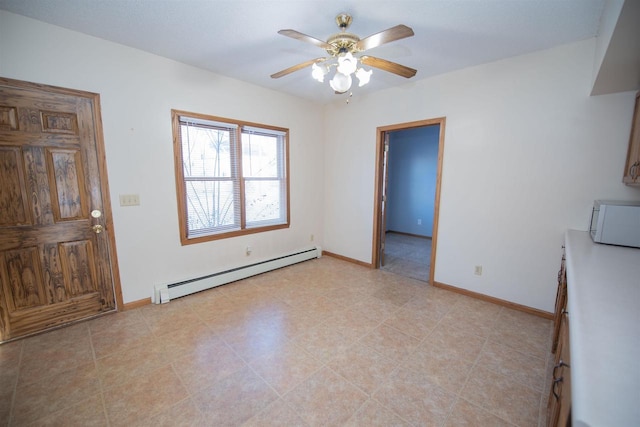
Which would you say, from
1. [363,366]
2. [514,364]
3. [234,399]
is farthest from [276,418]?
[514,364]

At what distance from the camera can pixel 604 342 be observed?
2.48 feet

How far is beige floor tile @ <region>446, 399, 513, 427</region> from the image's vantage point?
4.79 feet

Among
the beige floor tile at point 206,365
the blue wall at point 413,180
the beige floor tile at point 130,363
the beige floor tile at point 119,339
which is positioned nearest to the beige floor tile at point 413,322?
the beige floor tile at point 206,365

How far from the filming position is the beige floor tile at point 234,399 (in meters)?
1.49

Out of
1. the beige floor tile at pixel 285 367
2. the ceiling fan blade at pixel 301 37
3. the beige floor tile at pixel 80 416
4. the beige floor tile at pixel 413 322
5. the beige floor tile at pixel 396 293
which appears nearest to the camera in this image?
the beige floor tile at pixel 80 416

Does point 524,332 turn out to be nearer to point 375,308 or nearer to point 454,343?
point 454,343

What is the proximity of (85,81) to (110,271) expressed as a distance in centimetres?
177

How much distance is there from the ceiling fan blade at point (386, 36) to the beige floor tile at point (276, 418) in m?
2.33

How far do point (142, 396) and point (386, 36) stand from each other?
2.76 meters

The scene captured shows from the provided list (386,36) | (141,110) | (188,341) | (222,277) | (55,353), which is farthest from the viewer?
(222,277)

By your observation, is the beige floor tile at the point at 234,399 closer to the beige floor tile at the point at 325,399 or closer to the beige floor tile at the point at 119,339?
the beige floor tile at the point at 325,399

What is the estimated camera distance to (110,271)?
2.53m

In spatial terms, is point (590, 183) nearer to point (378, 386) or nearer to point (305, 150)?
point (378, 386)

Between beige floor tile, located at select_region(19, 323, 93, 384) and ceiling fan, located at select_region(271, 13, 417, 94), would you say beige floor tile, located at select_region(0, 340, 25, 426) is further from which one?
ceiling fan, located at select_region(271, 13, 417, 94)
